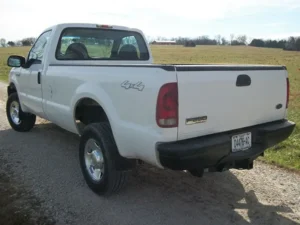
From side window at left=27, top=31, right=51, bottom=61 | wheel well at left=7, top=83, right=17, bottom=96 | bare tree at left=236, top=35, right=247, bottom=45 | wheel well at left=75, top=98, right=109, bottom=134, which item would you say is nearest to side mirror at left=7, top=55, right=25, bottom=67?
side window at left=27, top=31, right=51, bottom=61

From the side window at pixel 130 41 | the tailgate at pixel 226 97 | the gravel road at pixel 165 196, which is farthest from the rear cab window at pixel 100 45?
the tailgate at pixel 226 97

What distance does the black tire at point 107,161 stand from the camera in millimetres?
3344

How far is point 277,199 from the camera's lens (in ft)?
11.7

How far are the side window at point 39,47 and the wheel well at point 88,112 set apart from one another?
1.40 m

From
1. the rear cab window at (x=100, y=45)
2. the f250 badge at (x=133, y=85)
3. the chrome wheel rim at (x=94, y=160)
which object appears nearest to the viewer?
the f250 badge at (x=133, y=85)

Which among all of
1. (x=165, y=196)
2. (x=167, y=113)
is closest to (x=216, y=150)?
(x=167, y=113)

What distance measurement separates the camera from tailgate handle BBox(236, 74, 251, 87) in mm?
3076

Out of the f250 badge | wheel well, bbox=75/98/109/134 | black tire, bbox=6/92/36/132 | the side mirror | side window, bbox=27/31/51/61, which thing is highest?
side window, bbox=27/31/51/61

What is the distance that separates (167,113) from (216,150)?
1.89 ft

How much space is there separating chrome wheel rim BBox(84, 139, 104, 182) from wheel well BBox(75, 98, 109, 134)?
0.35 meters

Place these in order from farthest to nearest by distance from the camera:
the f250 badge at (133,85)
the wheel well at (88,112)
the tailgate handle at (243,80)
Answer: the wheel well at (88,112)
the tailgate handle at (243,80)
the f250 badge at (133,85)

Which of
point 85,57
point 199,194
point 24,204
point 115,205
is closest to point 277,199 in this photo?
point 199,194

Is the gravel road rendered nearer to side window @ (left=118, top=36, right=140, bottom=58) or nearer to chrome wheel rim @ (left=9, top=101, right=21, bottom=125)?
chrome wheel rim @ (left=9, top=101, right=21, bottom=125)

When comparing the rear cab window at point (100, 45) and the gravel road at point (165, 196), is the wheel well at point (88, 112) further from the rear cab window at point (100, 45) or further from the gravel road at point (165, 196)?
the rear cab window at point (100, 45)
